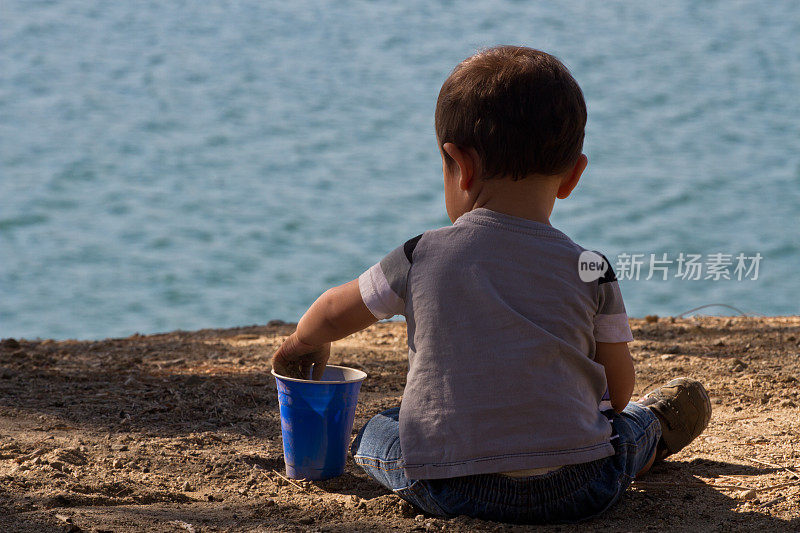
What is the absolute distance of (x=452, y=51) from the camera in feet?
51.8

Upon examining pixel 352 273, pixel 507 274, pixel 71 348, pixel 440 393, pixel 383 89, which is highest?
pixel 383 89

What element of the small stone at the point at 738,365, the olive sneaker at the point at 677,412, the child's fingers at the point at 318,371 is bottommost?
the small stone at the point at 738,365

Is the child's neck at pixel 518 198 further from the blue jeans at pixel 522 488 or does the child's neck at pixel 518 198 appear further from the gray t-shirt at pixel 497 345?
the blue jeans at pixel 522 488

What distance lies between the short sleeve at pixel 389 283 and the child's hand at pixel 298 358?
0.26 metres

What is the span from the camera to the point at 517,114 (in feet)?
5.53

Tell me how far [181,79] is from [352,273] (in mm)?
6925

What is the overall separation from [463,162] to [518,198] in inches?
5.2

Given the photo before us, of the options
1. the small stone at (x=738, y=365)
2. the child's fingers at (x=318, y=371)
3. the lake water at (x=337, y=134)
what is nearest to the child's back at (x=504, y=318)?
the child's fingers at (x=318, y=371)

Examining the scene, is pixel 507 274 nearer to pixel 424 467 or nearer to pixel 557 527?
pixel 424 467

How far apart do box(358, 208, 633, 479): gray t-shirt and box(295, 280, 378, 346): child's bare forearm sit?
8 cm

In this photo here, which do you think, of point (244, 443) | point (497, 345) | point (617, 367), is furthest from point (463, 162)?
point (244, 443)

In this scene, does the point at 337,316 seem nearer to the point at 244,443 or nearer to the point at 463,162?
the point at 463,162

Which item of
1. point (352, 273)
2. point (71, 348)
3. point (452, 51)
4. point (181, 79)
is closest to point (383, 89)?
point (452, 51)

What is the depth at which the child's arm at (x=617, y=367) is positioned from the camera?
179cm
